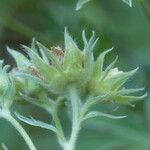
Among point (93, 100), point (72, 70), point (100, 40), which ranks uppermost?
point (100, 40)

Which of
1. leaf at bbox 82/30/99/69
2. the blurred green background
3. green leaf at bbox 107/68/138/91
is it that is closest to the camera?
leaf at bbox 82/30/99/69

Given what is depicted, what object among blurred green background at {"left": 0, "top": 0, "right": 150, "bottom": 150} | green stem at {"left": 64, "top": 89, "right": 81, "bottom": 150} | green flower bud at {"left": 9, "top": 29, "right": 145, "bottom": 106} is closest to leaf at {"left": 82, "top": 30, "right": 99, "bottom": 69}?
green flower bud at {"left": 9, "top": 29, "right": 145, "bottom": 106}

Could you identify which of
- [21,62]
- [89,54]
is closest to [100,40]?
[21,62]

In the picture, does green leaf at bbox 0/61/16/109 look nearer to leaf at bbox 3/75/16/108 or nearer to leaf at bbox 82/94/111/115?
leaf at bbox 3/75/16/108

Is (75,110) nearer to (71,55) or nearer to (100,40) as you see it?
(71,55)

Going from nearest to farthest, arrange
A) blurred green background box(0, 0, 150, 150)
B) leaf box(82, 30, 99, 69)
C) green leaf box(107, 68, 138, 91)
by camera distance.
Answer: leaf box(82, 30, 99, 69)
green leaf box(107, 68, 138, 91)
blurred green background box(0, 0, 150, 150)

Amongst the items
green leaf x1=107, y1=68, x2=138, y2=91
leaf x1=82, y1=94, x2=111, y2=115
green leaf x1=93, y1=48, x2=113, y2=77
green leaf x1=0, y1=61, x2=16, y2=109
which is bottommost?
leaf x1=82, y1=94, x2=111, y2=115

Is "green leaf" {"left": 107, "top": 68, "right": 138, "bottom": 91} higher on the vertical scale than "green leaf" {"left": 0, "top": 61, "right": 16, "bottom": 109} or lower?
lower
